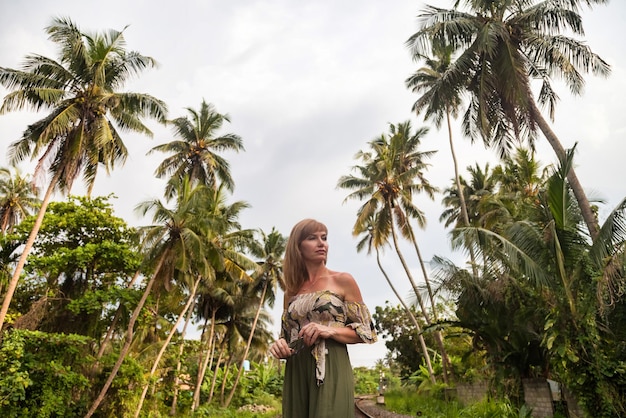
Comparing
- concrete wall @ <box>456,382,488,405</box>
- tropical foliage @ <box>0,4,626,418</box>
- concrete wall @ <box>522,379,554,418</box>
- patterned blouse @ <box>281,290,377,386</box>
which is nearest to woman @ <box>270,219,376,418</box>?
patterned blouse @ <box>281,290,377,386</box>

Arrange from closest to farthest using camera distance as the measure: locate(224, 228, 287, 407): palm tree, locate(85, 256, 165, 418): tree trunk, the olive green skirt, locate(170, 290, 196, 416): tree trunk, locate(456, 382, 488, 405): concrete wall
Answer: the olive green skirt, locate(85, 256, 165, 418): tree trunk, locate(456, 382, 488, 405): concrete wall, locate(170, 290, 196, 416): tree trunk, locate(224, 228, 287, 407): palm tree

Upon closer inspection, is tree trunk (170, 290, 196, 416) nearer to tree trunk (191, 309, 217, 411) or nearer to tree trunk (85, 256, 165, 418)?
tree trunk (191, 309, 217, 411)

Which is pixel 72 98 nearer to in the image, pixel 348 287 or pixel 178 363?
pixel 178 363

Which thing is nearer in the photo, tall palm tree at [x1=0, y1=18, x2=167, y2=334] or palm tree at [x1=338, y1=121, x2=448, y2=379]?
tall palm tree at [x1=0, y1=18, x2=167, y2=334]

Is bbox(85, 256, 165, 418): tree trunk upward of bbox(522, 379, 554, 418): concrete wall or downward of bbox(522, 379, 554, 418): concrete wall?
upward

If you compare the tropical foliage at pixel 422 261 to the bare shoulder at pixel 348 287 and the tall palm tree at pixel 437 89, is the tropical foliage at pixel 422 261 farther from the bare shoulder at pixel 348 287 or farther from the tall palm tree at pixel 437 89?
the bare shoulder at pixel 348 287

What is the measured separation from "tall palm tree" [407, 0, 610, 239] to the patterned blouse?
41.8ft

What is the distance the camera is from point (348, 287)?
5.87 feet

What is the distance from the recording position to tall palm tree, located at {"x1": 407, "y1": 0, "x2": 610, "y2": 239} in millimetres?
13172

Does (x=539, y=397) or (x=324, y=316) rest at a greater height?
(x=324, y=316)

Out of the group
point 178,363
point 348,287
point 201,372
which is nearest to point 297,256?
point 348,287

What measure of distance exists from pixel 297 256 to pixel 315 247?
0.31 feet

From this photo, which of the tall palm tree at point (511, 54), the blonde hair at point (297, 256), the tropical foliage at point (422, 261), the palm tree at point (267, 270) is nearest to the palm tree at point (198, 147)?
the tropical foliage at point (422, 261)

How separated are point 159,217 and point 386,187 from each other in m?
11.4
